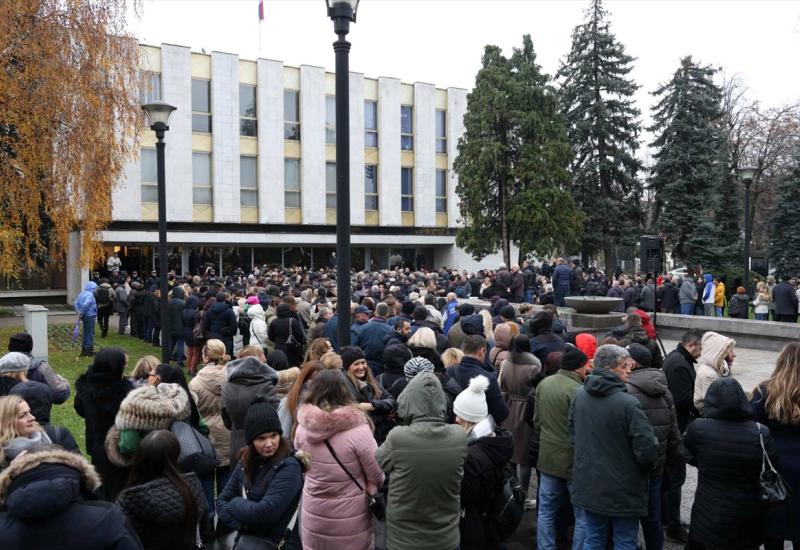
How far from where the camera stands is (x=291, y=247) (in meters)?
38.0

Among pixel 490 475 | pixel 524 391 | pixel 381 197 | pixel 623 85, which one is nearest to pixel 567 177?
pixel 623 85

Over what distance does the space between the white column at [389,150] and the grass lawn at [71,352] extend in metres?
21.4

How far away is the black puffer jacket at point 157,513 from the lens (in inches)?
132

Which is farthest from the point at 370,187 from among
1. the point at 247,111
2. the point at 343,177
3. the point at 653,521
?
the point at 653,521

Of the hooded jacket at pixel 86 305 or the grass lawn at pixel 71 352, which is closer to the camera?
the grass lawn at pixel 71 352

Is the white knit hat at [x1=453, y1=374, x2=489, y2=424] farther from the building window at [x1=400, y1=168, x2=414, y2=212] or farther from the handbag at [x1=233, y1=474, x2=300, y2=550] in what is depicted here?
the building window at [x1=400, y1=168, x2=414, y2=212]

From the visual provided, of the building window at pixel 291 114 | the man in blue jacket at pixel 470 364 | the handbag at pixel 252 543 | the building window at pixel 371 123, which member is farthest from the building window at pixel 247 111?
the handbag at pixel 252 543

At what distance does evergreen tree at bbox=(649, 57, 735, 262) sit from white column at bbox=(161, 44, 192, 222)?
84.1 feet

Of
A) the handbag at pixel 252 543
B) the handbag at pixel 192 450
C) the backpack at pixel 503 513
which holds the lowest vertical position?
the backpack at pixel 503 513

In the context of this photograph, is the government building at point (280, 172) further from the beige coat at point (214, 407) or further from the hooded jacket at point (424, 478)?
the hooded jacket at point (424, 478)

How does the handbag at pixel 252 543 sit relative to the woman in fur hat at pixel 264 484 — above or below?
below

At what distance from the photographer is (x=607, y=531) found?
4.83 m

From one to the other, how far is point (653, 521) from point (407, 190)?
36.4 meters

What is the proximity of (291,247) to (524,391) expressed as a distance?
32635 millimetres
